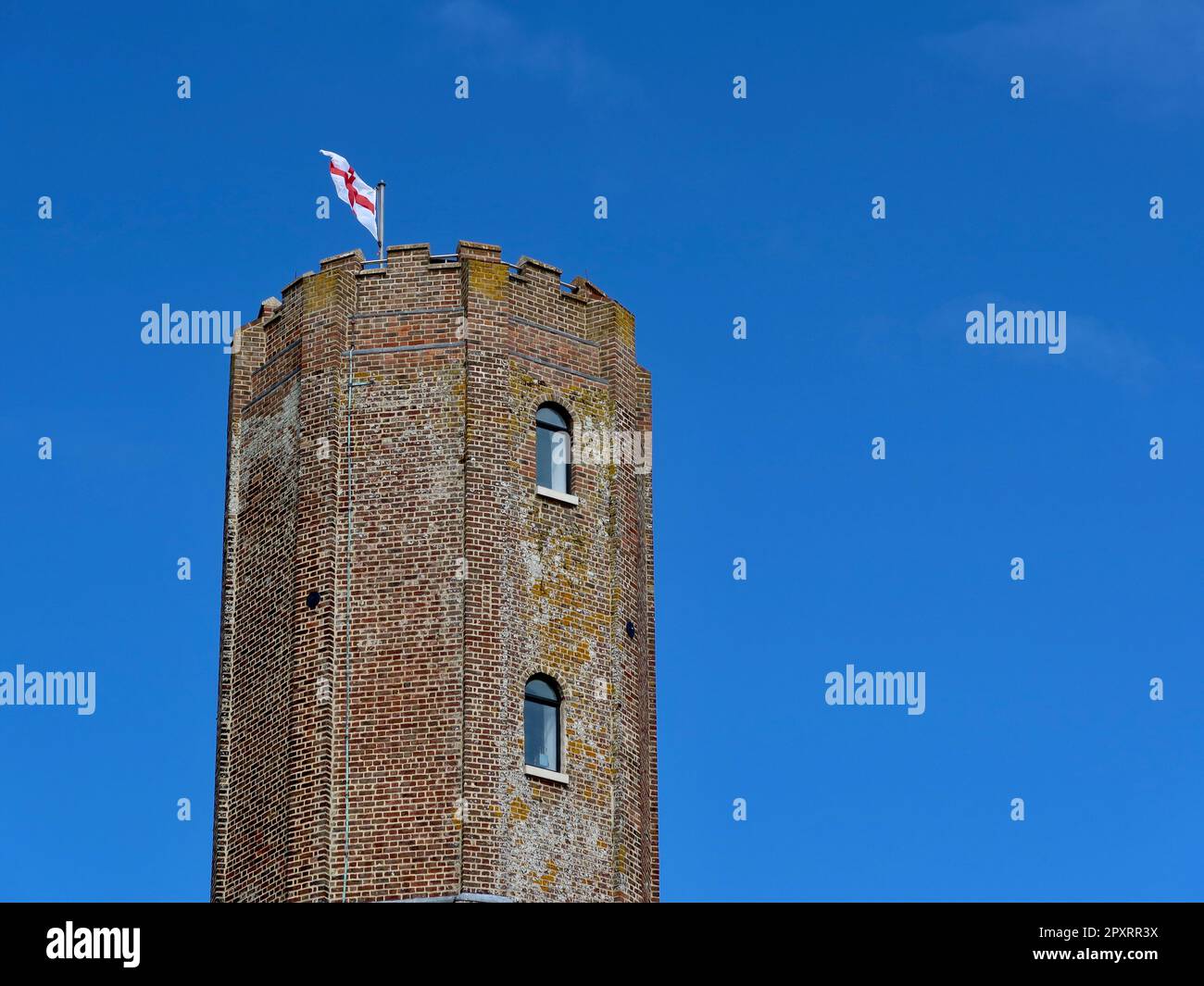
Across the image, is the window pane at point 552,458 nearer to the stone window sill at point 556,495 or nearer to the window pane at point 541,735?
the stone window sill at point 556,495

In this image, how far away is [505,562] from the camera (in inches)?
2315

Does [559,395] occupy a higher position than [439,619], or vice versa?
[559,395]

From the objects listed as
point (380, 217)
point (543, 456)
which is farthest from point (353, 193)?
point (543, 456)

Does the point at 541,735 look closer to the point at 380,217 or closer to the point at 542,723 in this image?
the point at 542,723

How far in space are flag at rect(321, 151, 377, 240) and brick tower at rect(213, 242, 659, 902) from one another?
8.17ft

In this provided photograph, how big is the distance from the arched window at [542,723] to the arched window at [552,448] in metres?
4.14

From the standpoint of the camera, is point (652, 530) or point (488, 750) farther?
point (652, 530)

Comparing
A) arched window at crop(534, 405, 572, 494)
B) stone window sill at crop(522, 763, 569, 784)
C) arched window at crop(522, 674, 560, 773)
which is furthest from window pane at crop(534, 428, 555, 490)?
stone window sill at crop(522, 763, 569, 784)
